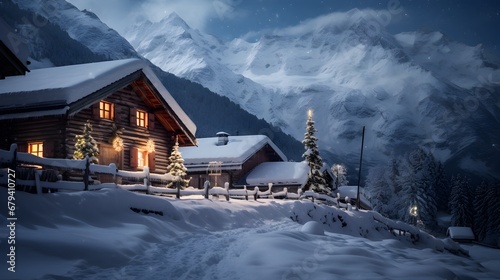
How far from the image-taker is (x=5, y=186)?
31.0ft

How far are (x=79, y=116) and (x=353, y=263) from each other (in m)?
16.3

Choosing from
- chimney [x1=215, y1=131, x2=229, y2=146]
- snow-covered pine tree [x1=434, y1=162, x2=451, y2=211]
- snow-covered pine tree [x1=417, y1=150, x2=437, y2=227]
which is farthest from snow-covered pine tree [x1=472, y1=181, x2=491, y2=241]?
chimney [x1=215, y1=131, x2=229, y2=146]

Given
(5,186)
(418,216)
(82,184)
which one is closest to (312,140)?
(82,184)

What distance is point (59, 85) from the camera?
1823cm

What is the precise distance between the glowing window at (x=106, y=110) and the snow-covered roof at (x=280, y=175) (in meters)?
18.1

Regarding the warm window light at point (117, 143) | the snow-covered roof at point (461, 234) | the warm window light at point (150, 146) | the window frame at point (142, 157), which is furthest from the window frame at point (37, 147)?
the snow-covered roof at point (461, 234)

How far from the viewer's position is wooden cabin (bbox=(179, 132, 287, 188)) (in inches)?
1435

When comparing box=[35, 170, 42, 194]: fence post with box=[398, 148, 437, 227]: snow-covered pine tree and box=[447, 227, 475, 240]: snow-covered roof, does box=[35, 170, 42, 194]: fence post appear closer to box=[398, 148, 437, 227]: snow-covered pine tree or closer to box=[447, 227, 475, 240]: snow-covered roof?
box=[447, 227, 475, 240]: snow-covered roof

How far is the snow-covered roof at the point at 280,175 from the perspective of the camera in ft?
120

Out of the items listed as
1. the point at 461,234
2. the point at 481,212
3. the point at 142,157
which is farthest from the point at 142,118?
the point at 481,212

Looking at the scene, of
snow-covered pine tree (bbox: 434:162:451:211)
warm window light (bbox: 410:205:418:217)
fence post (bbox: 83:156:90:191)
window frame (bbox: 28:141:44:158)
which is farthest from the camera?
snow-covered pine tree (bbox: 434:162:451:211)

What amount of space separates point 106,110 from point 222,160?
16.2 metres

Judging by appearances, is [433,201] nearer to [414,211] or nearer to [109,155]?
[414,211]

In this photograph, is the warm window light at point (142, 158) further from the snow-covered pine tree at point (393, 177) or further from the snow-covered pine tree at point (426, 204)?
the snow-covered pine tree at point (393, 177)
